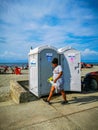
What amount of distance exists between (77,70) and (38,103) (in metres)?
2.53

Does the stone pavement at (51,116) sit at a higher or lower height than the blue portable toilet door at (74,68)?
lower

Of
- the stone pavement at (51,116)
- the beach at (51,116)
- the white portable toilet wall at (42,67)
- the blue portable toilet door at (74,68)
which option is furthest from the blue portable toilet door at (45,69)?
the blue portable toilet door at (74,68)

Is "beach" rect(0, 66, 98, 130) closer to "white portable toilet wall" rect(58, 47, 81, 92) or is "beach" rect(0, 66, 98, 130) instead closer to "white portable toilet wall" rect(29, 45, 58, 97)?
"white portable toilet wall" rect(29, 45, 58, 97)

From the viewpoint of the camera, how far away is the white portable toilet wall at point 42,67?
5988mm

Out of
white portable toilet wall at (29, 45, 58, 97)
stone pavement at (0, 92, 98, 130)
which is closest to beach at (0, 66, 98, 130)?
stone pavement at (0, 92, 98, 130)

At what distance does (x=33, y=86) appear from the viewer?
647 cm

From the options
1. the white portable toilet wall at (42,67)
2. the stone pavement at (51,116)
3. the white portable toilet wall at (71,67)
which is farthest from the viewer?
the white portable toilet wall at (71,67)

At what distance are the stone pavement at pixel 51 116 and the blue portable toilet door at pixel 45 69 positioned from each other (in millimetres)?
842

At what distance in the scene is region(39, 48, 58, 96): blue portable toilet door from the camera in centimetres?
606

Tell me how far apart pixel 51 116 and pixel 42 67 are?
7.80 feet

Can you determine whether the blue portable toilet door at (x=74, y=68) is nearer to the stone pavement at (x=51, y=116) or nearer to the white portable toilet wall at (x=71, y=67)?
the white portable toilet wall at (x=71, y=67)

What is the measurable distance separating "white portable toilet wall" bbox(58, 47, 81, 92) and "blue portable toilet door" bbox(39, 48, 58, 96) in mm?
799

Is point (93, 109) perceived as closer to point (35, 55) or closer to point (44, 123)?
point (44, 123)

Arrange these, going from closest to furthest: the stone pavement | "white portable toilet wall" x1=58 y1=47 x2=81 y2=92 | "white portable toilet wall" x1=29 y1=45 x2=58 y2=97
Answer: the stone pavement → "white portable toilet wall" x1=29 y1=45 x2=58 y2=97 → "white portable toilet wall" x1=58 y1=47 x2=81 y2=92
